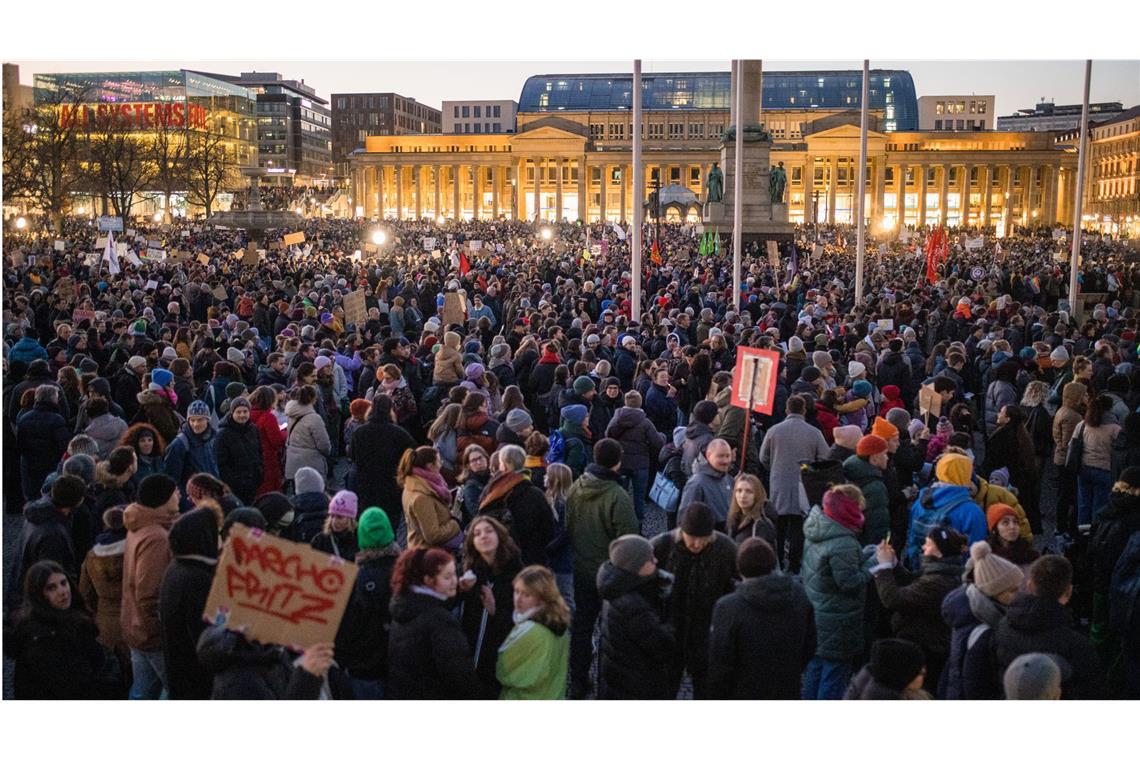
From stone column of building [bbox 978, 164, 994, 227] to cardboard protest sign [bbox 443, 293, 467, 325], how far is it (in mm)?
122106

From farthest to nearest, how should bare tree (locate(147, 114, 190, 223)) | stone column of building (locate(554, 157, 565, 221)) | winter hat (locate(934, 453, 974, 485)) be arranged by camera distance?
1. stone column of building (locate(554, 157, 565, 221))
2. bare tree (locate(147, 114, 190, 223))
3. winter hat (locate(934, 453, 974, 485))

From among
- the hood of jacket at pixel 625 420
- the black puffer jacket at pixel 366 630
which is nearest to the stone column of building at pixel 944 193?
the hood of jacket at pixel 625 420

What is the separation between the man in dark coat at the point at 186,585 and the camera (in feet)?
17.9

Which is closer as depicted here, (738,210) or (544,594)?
(544,594)

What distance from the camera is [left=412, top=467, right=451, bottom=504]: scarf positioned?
7211 mm

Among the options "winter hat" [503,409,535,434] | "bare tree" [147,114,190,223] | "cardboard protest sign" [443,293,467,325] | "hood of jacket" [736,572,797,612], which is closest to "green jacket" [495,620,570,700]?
"hood of jacket" [736,572,797,612]

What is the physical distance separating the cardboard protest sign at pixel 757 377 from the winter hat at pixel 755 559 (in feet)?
11.1

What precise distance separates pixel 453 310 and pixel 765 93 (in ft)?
429

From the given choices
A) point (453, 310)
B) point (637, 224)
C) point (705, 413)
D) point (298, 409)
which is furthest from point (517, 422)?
point (637, 224)

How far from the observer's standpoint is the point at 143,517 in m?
6.09

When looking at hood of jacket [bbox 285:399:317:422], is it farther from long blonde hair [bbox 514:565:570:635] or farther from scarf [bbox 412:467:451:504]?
long blonde hair [bbox 514:565:570:635]

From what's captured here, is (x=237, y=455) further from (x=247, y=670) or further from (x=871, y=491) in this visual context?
(x=871, y=491)

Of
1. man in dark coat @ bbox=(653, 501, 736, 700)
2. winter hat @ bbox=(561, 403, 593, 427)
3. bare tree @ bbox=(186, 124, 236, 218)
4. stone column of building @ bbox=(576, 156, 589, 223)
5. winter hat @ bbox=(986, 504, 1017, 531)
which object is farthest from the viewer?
stone column of building @ bbox=(576, 156, 589, 223)

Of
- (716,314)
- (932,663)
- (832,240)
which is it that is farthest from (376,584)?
(832,240)
